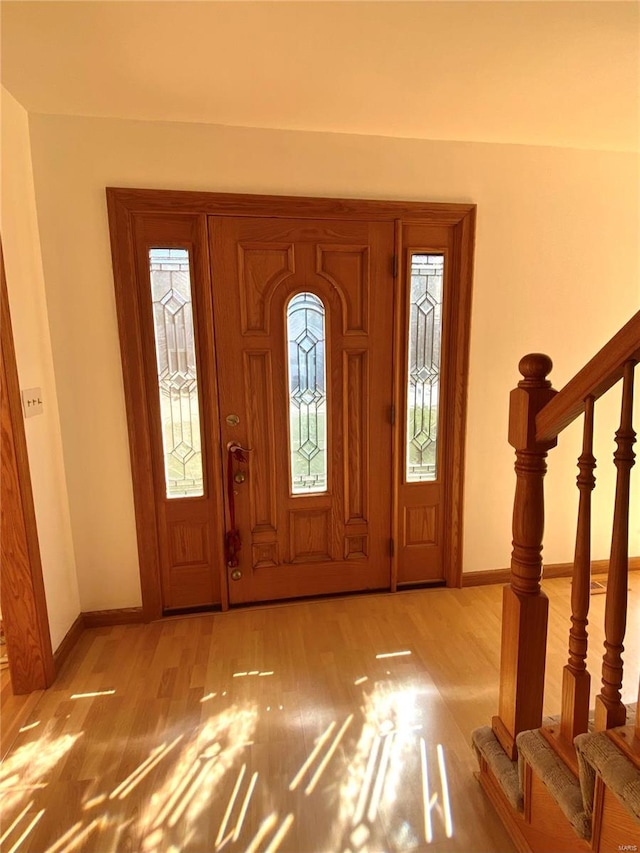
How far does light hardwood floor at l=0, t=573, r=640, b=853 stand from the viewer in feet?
4.50

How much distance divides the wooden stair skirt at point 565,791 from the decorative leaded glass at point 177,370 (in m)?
1.75

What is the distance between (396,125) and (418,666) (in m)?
2.56

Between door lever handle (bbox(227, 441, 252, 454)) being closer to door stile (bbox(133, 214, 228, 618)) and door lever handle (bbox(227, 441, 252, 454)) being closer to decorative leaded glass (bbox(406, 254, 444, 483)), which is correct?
door stile (bbox(133, 214, 228, 618))

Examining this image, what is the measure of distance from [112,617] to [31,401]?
124 centimetres

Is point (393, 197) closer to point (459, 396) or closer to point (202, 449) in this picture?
point (459, 396)

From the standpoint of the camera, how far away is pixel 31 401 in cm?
199

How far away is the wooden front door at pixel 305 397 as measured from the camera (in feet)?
7.57

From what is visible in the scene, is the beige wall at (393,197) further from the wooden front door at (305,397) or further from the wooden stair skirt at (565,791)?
the wooden stair skirt at (565,791)

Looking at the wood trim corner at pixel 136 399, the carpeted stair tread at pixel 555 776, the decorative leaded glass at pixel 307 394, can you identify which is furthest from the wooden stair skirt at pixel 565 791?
the wood trim corner at pixel 136 399

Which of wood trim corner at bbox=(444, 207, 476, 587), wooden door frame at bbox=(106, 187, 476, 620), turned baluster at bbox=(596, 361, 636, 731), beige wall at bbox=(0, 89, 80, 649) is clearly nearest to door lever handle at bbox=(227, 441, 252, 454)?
wooden door frame at bbox=(106, 187, 476, 620)

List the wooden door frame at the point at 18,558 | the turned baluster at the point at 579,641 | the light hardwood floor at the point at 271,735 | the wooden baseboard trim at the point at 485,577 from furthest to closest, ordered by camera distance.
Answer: the wooden baseboard trim at the point at 485,577, the wooden door frame at the point at 18,558, the light hardwood floor at the point at 271,735, the turned baluster at the point at 579,641

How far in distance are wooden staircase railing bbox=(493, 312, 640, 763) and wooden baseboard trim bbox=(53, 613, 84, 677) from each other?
191 cm

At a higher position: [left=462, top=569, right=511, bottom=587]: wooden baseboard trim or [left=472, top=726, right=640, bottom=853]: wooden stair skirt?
[left=472, top=726, right=640, bottom=853]: wooden stair skirt

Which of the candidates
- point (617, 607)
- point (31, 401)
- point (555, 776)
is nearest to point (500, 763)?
point (555, 776)
